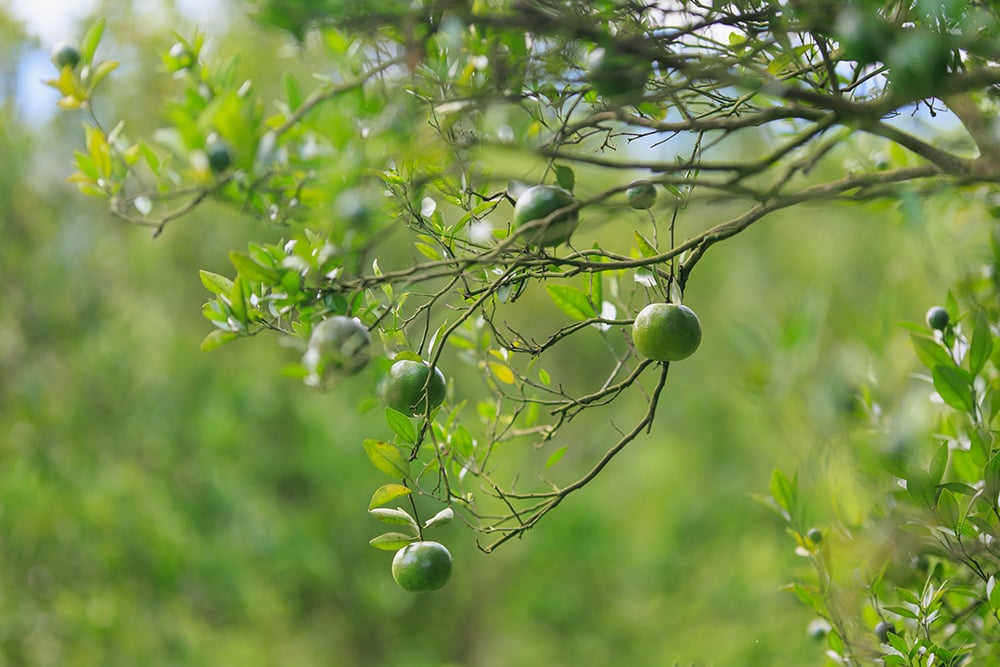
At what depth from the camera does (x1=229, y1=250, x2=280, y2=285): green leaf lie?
2.30ft

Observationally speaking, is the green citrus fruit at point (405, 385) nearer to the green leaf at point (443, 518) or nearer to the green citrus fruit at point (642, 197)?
the green leaf at point (443, 518)

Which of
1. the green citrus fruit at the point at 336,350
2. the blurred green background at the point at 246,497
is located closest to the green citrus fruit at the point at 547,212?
the green citrus fruit at the point at 336,350

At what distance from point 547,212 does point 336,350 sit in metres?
0.19

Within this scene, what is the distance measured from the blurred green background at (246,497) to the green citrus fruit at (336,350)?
2.05m

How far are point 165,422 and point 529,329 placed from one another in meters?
3.45

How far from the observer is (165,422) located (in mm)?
5125

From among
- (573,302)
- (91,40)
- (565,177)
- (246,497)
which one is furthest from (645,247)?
(246,497)

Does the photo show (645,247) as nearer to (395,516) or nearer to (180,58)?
(395,516)

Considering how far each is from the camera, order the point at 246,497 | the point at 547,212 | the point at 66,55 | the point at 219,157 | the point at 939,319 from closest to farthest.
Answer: the point at 219,157 → the point at 547,212 → the point at 66,55 → the point at 939,319 → the point at 246,497

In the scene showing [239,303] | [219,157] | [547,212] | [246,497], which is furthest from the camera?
[246,497]

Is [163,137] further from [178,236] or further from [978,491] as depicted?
[178,236]

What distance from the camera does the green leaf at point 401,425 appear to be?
0.82 metres

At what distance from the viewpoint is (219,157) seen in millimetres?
578

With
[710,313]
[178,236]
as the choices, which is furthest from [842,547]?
[710,313]
